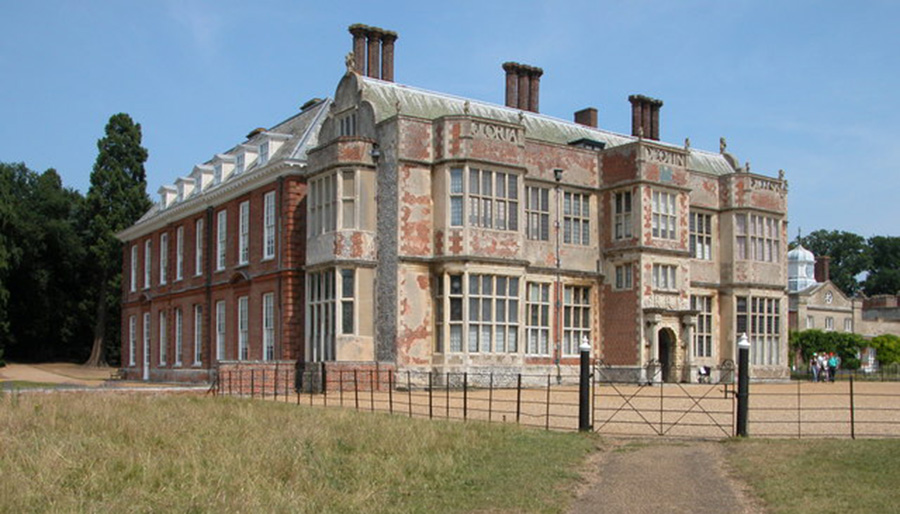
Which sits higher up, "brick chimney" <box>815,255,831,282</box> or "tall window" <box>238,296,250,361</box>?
"brick chimney" <box>815,255,831,282</box>

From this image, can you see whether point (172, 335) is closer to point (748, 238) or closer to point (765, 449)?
point (748, 238)

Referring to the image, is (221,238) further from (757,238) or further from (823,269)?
(823,269)

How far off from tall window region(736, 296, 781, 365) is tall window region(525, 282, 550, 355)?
9986 mm

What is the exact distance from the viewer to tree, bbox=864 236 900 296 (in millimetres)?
111500

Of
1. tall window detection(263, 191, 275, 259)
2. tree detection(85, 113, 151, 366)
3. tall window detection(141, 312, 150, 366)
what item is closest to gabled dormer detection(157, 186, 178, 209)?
tall window detection(141, 312, 150, 366)

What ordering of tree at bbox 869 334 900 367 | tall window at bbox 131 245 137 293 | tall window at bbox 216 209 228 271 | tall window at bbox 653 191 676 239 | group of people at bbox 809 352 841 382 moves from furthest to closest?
tree at bbox 869 334 900 367 < tall window at bbox 131 245 137 293 < group of people at bbox 809 352 841 382 < tall window at bbox 216 209 228 271 < tall window at bbox 653 191 676 239

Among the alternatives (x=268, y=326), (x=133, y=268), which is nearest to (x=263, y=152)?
(x=268, y=326)

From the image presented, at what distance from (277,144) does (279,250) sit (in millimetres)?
6598

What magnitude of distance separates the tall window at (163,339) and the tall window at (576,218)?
20700 millimetres

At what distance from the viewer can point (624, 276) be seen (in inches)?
1494

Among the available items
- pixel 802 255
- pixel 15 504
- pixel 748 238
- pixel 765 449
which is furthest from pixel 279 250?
pixel 802 255

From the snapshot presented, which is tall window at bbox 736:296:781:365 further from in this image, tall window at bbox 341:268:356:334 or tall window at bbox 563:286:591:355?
tall window at bbox 341:268:356:334

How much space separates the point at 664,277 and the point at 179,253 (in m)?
23.1

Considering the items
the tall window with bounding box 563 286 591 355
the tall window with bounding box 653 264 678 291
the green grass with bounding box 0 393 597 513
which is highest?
the tall window with bounding box 653 264 678 291
